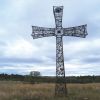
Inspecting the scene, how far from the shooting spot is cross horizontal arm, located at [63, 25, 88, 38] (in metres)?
32.8

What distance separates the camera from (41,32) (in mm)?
33125

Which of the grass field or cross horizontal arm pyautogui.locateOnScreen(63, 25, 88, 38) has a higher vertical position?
cross horizontal arm pyautogui.locateOnScreen(63, 25, 88, 38)

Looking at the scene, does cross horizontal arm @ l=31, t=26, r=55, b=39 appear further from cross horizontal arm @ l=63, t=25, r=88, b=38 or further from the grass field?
the grass field

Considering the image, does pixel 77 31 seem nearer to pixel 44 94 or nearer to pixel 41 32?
pixel 41 32

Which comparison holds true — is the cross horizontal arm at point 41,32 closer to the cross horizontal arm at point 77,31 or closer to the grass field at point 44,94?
the cross horizontal arm at point 77,31

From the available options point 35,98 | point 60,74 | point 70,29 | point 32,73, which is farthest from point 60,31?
point 32,73

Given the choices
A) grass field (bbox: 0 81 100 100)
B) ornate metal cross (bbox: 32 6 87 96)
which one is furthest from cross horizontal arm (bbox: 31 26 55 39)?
grass field (bbox: 0 81 100 100)

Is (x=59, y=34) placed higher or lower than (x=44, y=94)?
higher

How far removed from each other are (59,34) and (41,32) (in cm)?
148

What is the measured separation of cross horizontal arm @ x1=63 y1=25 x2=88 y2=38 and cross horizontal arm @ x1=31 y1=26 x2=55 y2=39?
98 cm

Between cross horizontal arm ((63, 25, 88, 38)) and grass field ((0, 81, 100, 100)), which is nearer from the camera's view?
grass field ((0, 81, 100, 100))

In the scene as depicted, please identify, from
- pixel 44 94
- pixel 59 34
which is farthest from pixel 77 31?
pixel 44 94

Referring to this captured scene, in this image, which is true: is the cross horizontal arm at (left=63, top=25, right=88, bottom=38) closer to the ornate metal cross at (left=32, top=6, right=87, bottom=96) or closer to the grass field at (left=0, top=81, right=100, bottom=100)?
the ornate metal cross at (left=32, top=6, right=87, bottom=96)

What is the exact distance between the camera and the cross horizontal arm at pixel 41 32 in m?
32.8
